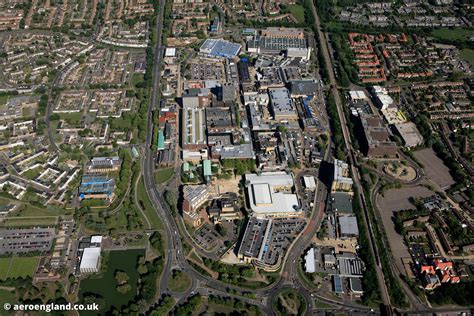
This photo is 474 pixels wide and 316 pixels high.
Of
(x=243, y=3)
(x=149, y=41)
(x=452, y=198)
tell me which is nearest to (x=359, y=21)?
(x=243, y=3)

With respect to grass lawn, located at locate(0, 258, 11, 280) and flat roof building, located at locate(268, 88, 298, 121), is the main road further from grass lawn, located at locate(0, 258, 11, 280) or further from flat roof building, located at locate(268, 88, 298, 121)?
grass lawn, located at locate(0, 258, 11, 280)

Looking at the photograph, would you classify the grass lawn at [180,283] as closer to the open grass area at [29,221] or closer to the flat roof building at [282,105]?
the open grass area at [29,221]

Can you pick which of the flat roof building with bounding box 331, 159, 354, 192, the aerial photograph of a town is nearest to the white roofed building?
the aerial photograph of a town

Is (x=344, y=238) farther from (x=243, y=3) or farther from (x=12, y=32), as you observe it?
(x=12, y=32)

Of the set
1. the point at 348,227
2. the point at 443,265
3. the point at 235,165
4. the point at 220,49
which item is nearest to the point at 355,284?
the point at 348,227

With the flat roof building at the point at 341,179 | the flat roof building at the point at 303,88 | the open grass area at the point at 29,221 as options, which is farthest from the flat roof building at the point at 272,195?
the open grass area at the point at 29,221
